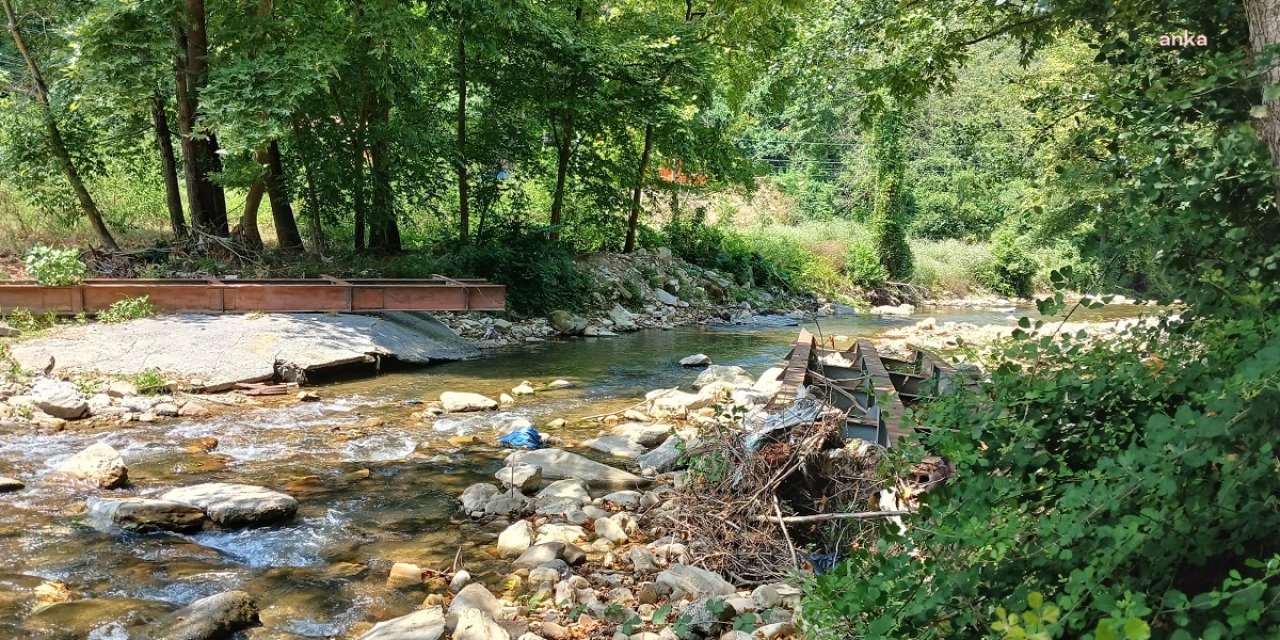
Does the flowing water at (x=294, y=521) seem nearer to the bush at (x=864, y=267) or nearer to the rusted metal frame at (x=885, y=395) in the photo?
the rusted metal frame at (x=885, y=395)

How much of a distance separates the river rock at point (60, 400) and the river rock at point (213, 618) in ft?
15.6

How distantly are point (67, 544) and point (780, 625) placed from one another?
13.7 ft

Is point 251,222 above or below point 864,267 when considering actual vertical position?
above

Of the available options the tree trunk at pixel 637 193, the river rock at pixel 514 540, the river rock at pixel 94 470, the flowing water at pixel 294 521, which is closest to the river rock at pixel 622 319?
the tree trunk at pixel 637 193

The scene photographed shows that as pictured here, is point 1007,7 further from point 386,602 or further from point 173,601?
point 173,601

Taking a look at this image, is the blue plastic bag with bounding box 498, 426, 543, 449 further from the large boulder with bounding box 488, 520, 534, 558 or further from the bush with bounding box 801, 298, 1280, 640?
the bush with bounding box 801, 298, 1280, 640

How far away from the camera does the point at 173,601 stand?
4184 mm

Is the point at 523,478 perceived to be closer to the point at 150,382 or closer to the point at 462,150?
the point at 150,382

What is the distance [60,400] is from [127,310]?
270 centimetres

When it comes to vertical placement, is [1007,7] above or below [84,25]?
below

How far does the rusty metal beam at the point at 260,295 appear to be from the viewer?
10023 millimetres

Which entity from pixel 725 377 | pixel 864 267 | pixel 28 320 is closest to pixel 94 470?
pixel 28 320

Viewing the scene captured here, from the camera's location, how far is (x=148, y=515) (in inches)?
201

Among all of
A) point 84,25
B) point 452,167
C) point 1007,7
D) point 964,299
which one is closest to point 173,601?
point 1007,7
